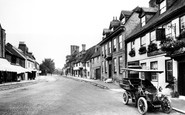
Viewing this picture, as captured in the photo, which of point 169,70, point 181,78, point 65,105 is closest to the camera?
point 65,105

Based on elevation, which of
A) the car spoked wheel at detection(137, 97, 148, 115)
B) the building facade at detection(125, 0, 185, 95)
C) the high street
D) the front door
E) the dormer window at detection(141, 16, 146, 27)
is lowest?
the high street

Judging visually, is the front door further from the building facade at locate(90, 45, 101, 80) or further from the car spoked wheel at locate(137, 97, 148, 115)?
the building facade at locate(90, 45, 101, 80)

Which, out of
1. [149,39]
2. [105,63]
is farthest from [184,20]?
[105,63]

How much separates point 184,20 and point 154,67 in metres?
5.29

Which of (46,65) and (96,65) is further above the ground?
(96,65)

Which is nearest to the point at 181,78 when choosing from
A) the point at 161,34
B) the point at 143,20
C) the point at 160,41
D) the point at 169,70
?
the point at 169,70

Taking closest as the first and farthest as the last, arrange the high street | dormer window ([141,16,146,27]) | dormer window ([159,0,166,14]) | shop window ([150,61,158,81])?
1. the high street
2. shop window ([150,61,158,81])
3. dormer window ([159,0,166,14])
4. dormer window ([141,16,146,27])

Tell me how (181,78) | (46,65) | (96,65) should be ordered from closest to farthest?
1. (181,78)
2. (96,65)
3. (46,65)

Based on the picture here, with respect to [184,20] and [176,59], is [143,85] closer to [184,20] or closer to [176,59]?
[176,59]

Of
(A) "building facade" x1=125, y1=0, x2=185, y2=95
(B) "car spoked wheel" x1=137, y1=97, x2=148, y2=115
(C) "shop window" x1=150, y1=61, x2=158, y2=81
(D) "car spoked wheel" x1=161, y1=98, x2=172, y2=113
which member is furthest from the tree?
(D) "car spoked wheel" x1=161, y1=98, x2=172, y2=113

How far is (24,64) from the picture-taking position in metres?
43.9

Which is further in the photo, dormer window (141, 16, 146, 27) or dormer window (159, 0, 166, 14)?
dormer window (141, 16, 146, 27)

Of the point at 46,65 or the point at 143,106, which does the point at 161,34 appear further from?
the point at 46,65

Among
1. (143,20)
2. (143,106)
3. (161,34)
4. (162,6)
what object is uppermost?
(162,6)
